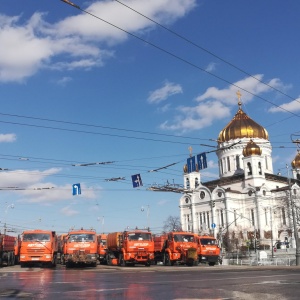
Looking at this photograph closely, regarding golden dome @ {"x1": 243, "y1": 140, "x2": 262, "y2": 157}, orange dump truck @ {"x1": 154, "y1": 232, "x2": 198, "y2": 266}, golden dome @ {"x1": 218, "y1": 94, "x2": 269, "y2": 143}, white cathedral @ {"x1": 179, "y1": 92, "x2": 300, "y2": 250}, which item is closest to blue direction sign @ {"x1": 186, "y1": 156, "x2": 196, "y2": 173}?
orange dump truck @ {"x1": 154, "y1": 232, "x2": 198, "y2": 266}

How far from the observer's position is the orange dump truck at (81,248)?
96.7ft

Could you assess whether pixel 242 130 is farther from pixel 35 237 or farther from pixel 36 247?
pixel 36 247

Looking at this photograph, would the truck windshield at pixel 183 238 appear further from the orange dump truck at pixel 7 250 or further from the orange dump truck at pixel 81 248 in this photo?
the orange dump truck at pixel 7 250

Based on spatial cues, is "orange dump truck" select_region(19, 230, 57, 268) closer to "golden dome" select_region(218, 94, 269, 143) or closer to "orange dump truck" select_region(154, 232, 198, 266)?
"orange dump truck" select_region(154, 232, 198, 266)

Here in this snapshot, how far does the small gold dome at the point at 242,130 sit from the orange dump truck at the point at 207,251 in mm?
56565

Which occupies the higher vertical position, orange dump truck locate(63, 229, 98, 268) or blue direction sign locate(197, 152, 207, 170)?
blue direction sign locate(197, 152, 207, 170)

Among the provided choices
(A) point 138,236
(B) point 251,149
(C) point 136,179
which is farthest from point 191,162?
(B) point 251,149

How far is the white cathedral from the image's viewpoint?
278ft

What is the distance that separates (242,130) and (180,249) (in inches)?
2415

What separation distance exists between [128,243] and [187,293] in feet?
61.6

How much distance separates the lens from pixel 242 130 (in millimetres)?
90875

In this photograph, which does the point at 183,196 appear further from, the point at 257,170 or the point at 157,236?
the point at 157,236

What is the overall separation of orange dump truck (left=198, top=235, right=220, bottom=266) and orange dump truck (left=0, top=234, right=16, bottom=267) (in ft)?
51.5

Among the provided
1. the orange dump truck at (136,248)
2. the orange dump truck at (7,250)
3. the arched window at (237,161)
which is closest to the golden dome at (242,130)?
the arched window at (237,161)
